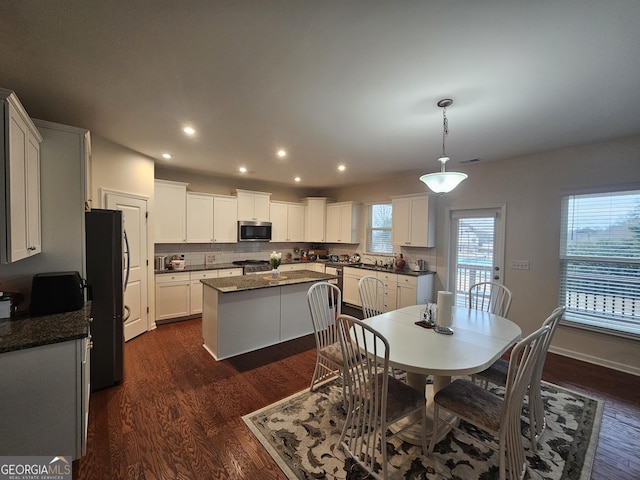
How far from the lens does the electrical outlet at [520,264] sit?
3.70 m

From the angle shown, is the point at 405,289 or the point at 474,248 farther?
the point at 405,289

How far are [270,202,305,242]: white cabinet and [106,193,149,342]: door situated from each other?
2.64 metres

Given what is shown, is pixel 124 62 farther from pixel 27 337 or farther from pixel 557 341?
pixel 557 341

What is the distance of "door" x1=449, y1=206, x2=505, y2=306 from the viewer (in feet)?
13.1

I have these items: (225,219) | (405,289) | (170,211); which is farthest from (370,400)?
(225,219)

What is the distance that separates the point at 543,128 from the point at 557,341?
271 centimetres

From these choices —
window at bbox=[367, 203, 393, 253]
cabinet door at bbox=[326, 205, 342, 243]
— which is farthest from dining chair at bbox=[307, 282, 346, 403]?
cabinet door at bbox=[326, 205, 342, 243]

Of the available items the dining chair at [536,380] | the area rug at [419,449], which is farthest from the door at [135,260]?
the dining chair at [536,380]

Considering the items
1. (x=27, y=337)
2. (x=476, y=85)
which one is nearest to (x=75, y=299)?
(x=27, y=337)

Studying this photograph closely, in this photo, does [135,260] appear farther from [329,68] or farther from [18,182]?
[329,68]

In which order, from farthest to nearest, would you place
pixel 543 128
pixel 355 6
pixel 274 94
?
1. pixel 543 128
2. pixel 274 94
3. pixel 355 6

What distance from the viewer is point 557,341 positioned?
3498mm

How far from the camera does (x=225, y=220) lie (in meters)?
5.24

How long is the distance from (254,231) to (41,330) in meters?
3.99
